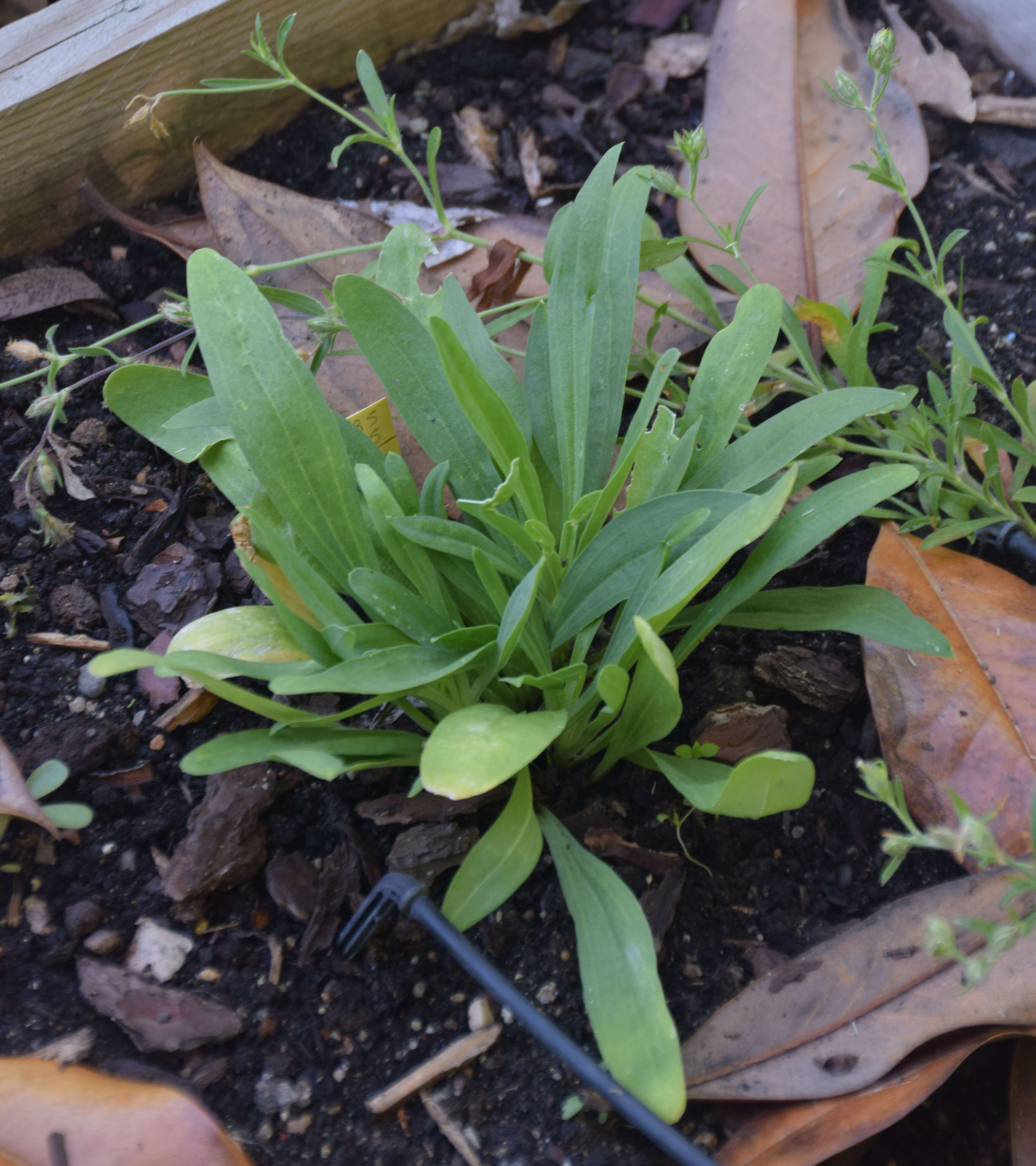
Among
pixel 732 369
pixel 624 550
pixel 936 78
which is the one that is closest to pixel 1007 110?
pixel 936 78

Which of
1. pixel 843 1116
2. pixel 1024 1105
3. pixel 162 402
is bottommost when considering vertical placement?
pixel 1024 1105

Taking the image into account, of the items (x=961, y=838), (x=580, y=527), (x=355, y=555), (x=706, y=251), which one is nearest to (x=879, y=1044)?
(x=961, y=838)

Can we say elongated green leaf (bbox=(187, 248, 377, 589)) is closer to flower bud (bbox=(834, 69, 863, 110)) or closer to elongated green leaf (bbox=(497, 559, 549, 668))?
elongated green leaf (bbox=(497, 559, 549, 668))

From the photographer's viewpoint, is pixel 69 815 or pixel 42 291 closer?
pixel 69 815

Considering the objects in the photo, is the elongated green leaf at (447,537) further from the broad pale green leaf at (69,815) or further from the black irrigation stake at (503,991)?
the broad pale green leaf at (69,815)

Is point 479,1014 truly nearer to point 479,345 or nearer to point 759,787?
point 759,787

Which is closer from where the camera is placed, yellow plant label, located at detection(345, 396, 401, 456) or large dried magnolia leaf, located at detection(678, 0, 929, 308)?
yellow plant label, located at detection(345, 396, 401, 456)

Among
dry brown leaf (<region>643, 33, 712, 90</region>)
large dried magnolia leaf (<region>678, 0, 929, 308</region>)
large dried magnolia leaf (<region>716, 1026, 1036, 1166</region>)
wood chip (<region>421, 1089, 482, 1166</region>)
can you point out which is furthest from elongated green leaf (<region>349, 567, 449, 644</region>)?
dry brown leaf (<region>643, 33, 712, 90</region>)
